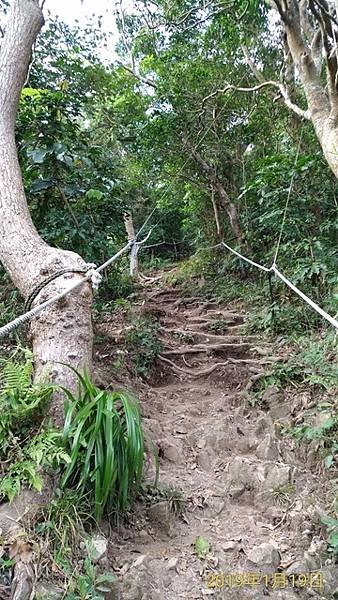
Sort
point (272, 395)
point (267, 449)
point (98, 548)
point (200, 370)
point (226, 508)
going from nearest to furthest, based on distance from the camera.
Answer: point (98, 548)
point (226, 508)
point (267, 449)
point (272, 395)
point (200, 370)

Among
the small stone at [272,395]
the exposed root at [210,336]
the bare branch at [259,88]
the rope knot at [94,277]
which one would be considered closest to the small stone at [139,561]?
the rope knot at [94,277]

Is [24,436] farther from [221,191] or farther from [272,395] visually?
[221,191]

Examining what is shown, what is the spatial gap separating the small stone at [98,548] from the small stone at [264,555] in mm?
563

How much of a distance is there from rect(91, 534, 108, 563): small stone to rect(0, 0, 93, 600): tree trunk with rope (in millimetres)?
229

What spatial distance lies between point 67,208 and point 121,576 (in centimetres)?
302

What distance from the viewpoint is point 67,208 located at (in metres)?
3.76

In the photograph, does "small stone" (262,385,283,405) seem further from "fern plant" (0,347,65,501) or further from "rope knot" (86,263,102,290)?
"fern plant" (0,347,65,501)

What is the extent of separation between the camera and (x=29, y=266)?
248 cm

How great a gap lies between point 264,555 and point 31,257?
1.95 metres

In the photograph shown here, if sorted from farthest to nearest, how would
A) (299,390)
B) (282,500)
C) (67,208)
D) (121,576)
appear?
1. (67,208)
2. (299,390)
3. (282,500)
4. (121,576)

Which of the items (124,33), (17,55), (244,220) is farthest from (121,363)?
(124,33)

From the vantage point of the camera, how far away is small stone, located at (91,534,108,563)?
1.40 meters

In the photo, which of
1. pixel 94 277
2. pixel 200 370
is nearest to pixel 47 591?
pixel 94 277

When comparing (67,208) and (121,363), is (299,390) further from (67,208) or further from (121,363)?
(67,208)
